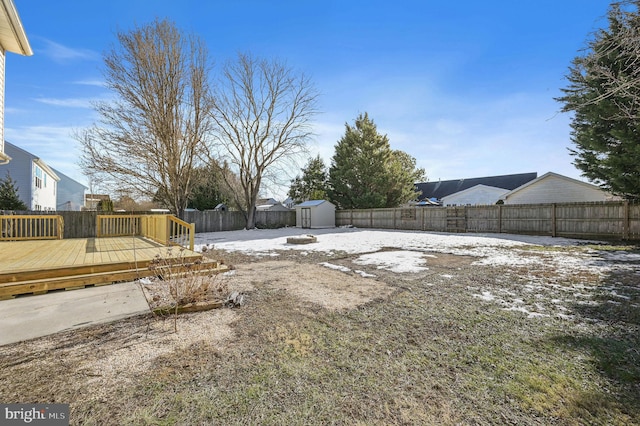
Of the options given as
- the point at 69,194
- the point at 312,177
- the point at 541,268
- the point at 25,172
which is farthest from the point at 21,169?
the point at 541,268

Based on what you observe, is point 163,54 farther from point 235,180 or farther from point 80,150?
point 235,180

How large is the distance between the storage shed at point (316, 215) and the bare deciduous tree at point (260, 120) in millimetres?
3425

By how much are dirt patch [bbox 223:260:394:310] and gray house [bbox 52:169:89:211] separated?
30578mm

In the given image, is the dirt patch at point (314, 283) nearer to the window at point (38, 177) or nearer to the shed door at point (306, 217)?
the shed door at point (306, 217)

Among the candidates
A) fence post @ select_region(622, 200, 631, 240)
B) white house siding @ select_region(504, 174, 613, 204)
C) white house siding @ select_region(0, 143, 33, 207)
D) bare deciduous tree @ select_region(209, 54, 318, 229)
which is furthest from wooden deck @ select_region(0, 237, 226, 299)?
white house siding @ select_region(504, 174, 613, 204)

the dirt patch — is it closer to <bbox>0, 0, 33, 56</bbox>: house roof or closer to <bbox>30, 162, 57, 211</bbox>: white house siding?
<bbox>0, 0, 33, 56</bbox>: house roof

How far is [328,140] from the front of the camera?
25.6 metres

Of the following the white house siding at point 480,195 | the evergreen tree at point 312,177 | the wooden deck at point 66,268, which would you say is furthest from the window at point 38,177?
the white house siding at point 480,195

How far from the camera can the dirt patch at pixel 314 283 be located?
13.1 feet

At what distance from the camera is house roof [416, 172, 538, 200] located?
24.7 metres

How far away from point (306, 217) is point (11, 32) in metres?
16.4

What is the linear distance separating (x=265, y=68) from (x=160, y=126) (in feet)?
28.7

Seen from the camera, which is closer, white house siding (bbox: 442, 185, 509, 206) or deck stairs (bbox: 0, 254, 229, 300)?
deck stairs (bbox: 0, 254, 229, 300)

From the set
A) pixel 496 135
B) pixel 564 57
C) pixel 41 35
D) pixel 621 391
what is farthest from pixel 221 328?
pixel 496 135
